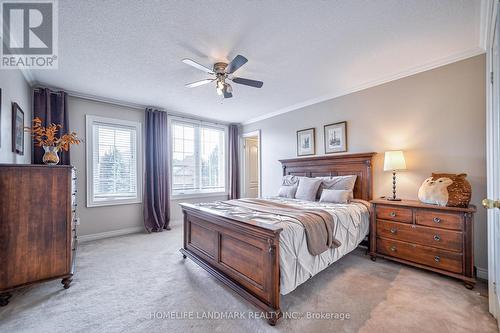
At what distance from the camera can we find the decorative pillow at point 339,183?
3389 mm

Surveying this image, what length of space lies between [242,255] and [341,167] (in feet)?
8.31

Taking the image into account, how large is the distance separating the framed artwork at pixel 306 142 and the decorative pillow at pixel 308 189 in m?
0.79

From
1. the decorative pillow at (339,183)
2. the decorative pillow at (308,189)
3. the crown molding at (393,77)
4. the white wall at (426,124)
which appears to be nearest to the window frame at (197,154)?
the crown molding at (393,77)

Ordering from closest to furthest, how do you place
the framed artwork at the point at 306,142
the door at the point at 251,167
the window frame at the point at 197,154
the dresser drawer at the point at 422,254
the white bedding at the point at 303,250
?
the white bedding at the point at 303,250 < the dresser drawer at the point at 422,254 < the framed artwork at the point at 306,142 < the window frame at the point at 197,154 < the door at the point at 251,167

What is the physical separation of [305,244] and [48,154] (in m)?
2.98

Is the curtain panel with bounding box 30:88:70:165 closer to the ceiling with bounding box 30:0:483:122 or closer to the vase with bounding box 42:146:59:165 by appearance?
the ceiling with bounding box 30:0:483:122

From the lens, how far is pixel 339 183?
11.4 feet

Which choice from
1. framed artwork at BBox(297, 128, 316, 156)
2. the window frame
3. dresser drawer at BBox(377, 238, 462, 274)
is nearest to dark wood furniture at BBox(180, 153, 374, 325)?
dresser drawer at BBox(377, 238, 462, 274)

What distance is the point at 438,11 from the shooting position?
1.89 m

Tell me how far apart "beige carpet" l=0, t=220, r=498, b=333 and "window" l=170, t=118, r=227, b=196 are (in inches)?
102

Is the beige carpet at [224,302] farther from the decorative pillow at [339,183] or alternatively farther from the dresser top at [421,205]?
the decorative pillow at [339,183]

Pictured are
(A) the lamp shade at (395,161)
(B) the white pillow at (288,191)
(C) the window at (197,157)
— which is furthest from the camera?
(C) the window at (197,157)

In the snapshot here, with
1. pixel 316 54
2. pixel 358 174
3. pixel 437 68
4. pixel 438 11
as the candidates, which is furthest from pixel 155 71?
pixel 437 68

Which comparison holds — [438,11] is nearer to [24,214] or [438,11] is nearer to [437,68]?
[437,68]
